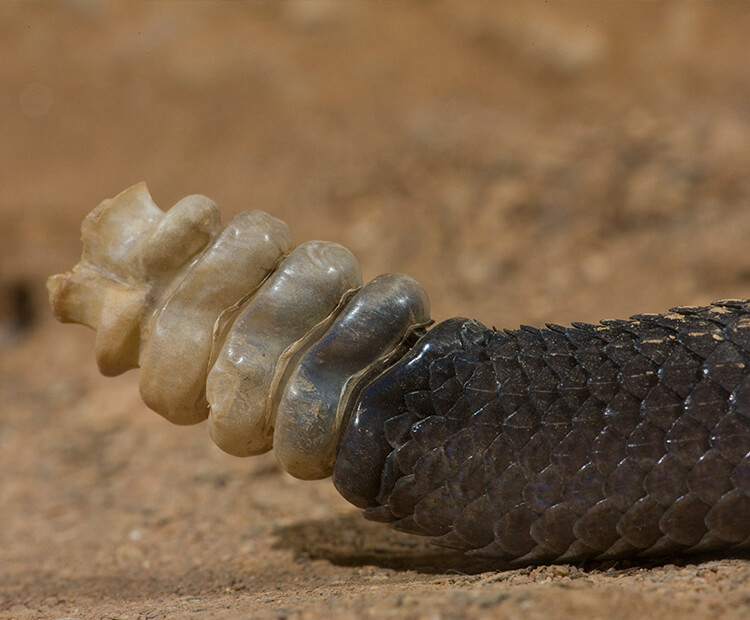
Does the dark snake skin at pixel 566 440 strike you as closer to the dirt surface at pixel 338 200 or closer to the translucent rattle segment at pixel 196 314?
the dirt surface at pixel 338 200

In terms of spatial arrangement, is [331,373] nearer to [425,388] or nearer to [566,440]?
[425,388]

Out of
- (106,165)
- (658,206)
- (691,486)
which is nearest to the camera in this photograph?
(691,486)

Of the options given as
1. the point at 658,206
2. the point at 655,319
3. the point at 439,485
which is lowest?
the point at 439,485

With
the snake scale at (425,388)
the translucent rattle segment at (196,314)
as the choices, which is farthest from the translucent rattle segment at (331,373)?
the translucent rattle segment at (196,314)

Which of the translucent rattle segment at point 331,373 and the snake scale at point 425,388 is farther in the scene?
the translucent rattle segment at point 331,373

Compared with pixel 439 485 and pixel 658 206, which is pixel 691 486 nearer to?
pixel 439 485

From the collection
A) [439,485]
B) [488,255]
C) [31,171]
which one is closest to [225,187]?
[31,171]

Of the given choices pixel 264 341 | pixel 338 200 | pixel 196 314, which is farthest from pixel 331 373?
pixel 338 200
